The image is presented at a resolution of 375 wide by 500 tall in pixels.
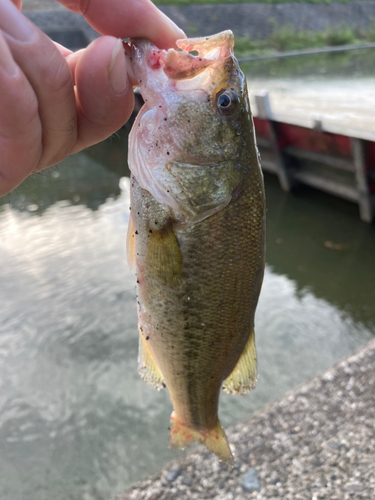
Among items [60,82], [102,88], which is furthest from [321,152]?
[60,82]

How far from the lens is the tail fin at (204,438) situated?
1.90 meters

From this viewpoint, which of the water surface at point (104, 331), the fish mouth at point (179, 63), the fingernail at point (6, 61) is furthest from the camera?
the water surface at point (104, 331)

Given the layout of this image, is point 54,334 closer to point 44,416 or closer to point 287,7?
point 44,416

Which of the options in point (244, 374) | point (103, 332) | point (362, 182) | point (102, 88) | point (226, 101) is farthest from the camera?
point (362, 182)

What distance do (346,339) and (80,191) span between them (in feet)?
23.1

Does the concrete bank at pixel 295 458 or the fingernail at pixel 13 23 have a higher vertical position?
the fingernail at pixel 13 23

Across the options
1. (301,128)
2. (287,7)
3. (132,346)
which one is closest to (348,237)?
(301,128)

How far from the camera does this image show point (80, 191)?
933 centimetres

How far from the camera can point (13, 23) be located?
1.00 meters

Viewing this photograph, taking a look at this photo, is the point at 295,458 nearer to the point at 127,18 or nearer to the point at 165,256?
the point at 165,256

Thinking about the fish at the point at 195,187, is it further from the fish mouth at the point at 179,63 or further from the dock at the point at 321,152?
the dock at the point at 321,152

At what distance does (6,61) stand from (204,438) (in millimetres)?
1821

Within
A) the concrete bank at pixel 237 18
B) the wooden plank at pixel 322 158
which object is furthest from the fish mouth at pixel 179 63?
the concrete bank at pixel 237 18

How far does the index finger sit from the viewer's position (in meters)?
1.26
